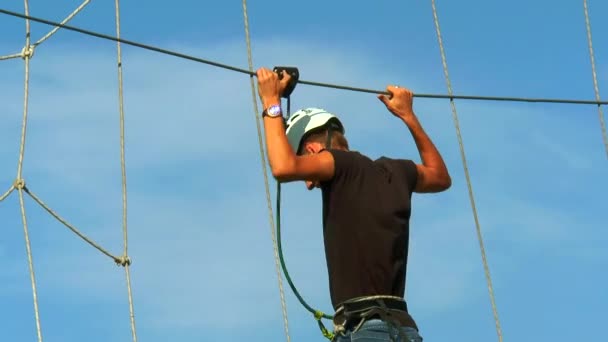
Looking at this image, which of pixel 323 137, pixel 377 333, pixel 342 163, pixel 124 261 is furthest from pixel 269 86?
pixel 124 261

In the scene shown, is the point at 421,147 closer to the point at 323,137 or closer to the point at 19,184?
the point at 323,137

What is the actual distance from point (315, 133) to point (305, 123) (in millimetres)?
61

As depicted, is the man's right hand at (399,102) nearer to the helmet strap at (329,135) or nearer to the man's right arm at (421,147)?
the man's right arm at (421,147)

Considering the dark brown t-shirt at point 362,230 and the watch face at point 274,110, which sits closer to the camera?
the dark brown t-shirt at point 362,230

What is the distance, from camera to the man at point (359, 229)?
195 inches

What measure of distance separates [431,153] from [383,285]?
32.0 inches

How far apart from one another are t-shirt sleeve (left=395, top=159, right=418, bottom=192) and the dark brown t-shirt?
5.9 inches

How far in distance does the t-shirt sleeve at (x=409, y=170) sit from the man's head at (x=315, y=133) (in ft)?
0.69

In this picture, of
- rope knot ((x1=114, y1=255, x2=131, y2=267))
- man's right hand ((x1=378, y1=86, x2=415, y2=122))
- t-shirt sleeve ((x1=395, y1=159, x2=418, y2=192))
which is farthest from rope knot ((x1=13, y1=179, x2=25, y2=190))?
t-shirt sleeve ((x1=395, y1=159, x2=418, y2=192))

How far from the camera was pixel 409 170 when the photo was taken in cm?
537

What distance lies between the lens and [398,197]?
16.9ft

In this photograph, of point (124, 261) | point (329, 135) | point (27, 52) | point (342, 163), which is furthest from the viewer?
point (27, 52)

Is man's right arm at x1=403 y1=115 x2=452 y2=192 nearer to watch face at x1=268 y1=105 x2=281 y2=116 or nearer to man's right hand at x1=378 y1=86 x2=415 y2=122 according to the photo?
man's right hand at x1=378 y1=86 x2=415 y2=122

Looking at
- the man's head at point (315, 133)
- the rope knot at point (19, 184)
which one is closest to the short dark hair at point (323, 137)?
the man's head at point (315, 133)
